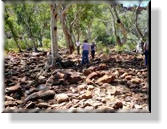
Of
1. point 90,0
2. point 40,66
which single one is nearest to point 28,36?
point 40,66

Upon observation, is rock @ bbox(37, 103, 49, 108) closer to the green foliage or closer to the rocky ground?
the rocky ground

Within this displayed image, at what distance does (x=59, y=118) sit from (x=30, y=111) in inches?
13.4

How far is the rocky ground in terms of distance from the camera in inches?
191

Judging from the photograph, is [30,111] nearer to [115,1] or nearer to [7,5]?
[7,5]

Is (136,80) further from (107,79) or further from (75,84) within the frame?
(75,84)

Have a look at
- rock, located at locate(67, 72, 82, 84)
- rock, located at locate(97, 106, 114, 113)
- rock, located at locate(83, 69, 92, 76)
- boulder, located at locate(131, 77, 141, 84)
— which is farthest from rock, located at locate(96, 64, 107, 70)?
rock, located at locate(97, 106, 114, 113)

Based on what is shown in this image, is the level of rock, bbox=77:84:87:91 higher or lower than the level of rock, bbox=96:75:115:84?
lower

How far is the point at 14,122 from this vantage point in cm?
487

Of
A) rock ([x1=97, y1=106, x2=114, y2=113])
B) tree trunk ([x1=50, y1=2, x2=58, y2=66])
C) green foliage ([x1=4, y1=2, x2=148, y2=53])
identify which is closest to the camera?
rock ([x1=97, y1=106, x2=114, y2=113])

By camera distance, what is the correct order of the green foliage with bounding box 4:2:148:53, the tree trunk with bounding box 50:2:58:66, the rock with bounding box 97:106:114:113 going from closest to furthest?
the rock with bounding box 97:106:114:113 < the green foliage with bounding box 4:2:148:53 < the tree trunk with bounding box 50:2:58:66

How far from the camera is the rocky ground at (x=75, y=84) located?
484 centimetres

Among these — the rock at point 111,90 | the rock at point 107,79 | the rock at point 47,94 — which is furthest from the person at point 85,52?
the rock at point 47,94

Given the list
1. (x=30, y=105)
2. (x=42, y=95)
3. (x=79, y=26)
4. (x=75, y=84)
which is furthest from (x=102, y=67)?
(x=30, y=105)

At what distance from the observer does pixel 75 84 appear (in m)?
4.96
